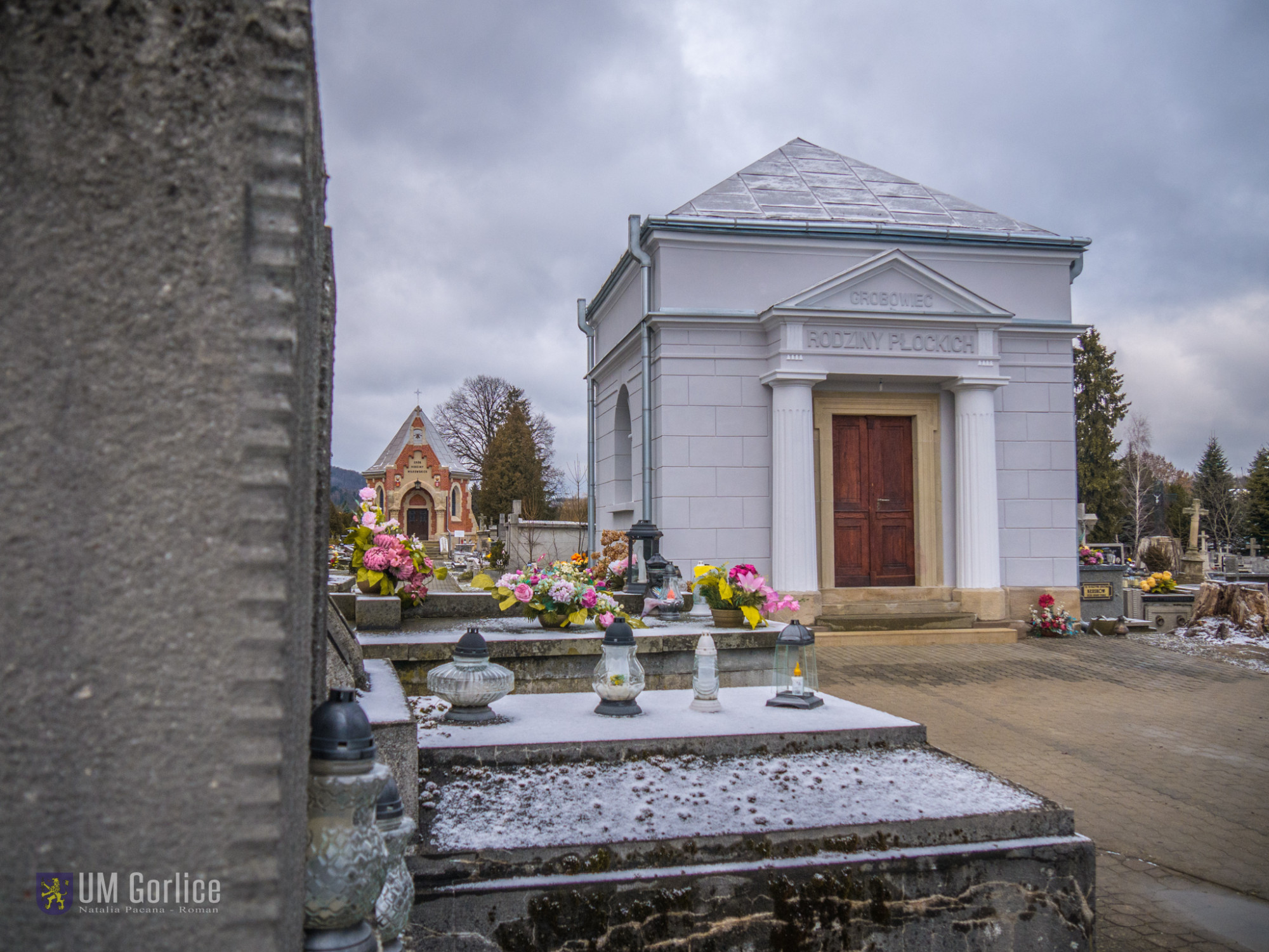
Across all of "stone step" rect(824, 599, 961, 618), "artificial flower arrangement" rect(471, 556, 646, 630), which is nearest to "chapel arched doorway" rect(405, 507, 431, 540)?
"stone step" rect(824, 599, 961, 618)

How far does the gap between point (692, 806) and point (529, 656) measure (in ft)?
9.54

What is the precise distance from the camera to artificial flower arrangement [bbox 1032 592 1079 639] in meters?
11.4

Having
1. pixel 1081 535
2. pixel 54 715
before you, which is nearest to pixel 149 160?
pixel 54 715

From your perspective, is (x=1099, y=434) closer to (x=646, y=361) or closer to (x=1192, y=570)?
(x=1192, y=570)

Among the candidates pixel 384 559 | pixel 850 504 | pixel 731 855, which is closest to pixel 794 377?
pixel 850 504

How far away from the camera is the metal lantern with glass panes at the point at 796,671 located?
13.1 feet

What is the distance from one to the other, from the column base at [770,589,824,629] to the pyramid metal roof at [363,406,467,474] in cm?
3631

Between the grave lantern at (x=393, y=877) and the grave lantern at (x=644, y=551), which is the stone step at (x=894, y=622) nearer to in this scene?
the grave lantern at (x=644, y=551)

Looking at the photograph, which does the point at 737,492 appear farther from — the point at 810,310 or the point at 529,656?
the point at 529,656

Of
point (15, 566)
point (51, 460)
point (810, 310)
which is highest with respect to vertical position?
point (810, 310)

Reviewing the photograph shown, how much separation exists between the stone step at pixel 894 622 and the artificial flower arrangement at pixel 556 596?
5.19 m

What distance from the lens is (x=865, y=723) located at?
3.63 meters

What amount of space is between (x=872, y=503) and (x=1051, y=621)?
9.35 ft

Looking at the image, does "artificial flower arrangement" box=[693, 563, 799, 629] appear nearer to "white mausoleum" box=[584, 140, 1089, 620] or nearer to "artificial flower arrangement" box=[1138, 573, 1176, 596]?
"white mausoleum" box=[584, 140, 1089, 620]
